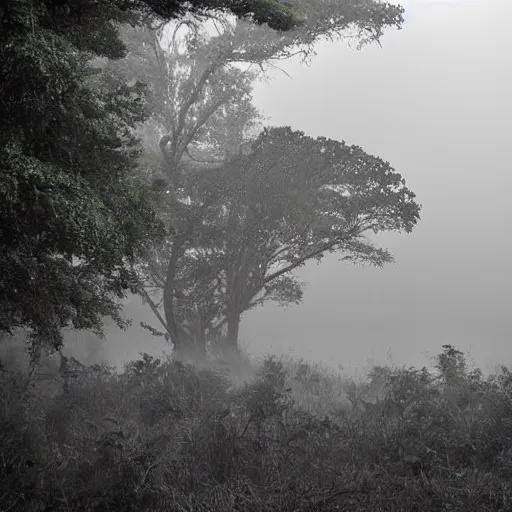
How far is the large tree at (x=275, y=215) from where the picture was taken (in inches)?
512

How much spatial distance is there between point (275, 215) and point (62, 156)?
31.3ft

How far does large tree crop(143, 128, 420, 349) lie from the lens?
512 inches

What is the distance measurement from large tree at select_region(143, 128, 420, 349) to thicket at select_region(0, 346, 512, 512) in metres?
5.41

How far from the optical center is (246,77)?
15.7m

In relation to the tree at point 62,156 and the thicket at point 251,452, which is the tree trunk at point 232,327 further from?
the tree at point 62,156

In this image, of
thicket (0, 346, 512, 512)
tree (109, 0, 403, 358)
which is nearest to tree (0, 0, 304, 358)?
thicket (0, 346, 512, 512)

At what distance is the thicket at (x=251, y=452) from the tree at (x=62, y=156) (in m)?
1.75

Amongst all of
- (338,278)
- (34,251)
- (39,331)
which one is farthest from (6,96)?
(338,278)

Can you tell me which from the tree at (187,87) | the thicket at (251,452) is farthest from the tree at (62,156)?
the tree at (187,87)

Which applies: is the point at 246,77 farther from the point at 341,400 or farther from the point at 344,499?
the point at 344,499

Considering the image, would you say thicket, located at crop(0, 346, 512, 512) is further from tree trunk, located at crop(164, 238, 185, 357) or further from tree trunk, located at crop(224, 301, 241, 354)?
tree trunk, located at crop(224, 301, 241, 354)

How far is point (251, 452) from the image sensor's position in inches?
223

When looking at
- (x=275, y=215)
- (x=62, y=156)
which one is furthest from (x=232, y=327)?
(x=62, y=156)

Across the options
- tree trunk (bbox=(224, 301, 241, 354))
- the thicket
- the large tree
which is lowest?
the thicket
